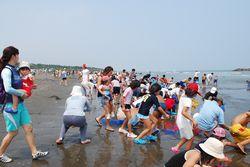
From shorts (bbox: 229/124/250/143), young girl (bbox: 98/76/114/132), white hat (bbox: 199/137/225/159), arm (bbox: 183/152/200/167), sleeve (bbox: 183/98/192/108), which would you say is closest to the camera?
arm (bbox: 183/152/200/167)

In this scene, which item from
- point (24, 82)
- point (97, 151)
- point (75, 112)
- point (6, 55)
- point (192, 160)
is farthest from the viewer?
point (75, 112)

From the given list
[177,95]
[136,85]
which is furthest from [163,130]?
[177,95]

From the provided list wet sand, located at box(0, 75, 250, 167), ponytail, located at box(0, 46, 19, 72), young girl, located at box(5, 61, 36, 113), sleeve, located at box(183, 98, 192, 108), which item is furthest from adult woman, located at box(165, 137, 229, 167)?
ponytail, located at box(0, 46, 19, 72)

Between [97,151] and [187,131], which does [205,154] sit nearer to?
[187,131]

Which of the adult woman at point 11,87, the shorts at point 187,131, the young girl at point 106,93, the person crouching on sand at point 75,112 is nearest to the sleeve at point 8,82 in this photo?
the adult woman at point 11,87

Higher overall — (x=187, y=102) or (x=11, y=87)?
(x=11, y=87)

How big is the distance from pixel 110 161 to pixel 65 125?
1.47 m

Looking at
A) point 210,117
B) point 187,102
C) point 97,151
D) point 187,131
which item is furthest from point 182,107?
point 97,151

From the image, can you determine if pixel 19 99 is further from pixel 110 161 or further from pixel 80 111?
pixel 110 161

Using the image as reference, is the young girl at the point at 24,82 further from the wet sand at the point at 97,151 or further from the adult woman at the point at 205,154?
the adult woman at the point at 205,154

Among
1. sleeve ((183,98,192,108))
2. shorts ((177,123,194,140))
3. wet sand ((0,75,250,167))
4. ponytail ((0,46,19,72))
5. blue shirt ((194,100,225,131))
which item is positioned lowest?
wet sand ((0,75,250,167))

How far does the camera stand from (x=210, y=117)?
23.1 ft

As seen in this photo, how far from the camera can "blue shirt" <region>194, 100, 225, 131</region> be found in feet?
23.2

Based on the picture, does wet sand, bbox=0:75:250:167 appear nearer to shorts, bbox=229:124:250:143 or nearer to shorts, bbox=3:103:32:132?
shorts, bbox=229:124:250:143
